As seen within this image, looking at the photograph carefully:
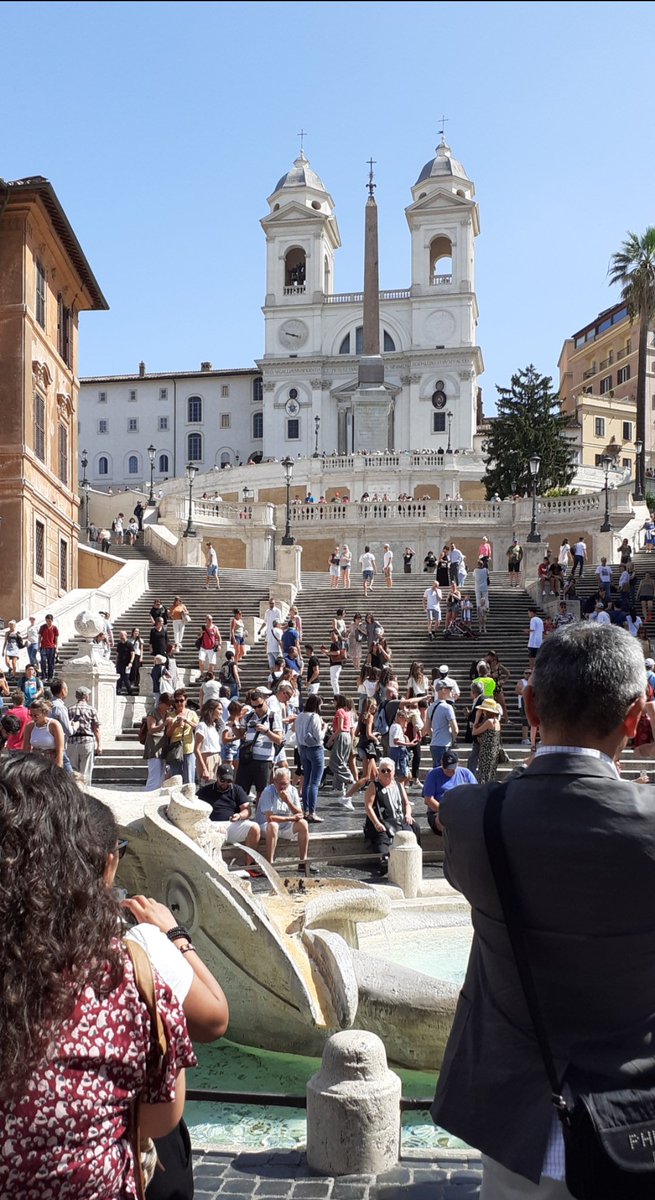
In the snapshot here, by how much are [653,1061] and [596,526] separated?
36.7 metres

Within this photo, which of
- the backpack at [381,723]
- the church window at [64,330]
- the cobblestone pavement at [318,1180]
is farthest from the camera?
the church window at [64,330]

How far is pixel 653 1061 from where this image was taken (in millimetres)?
2152

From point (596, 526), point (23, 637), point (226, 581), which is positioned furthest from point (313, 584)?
point (23, 637)

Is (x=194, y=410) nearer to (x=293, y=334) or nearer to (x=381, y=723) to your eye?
(x=293, y=334)

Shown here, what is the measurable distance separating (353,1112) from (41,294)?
28.7 m

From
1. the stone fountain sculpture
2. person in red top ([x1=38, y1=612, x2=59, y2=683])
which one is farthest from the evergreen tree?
the stone fountain sculpture

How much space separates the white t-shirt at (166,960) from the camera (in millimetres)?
2166

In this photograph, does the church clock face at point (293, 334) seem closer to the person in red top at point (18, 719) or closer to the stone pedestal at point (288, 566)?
the stone pedestal at point (288, 566)

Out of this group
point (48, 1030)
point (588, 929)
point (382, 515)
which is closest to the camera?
point (48, 1030)

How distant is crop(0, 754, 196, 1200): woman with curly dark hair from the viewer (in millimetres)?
Answer: 1915

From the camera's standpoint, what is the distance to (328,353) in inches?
3083

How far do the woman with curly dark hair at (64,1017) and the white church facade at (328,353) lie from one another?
73.1m

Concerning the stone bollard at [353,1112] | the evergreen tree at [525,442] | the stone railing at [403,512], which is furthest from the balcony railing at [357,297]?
the stone bollard at [353,1112]

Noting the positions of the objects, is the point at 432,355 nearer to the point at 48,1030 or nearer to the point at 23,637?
the point at 23,637
